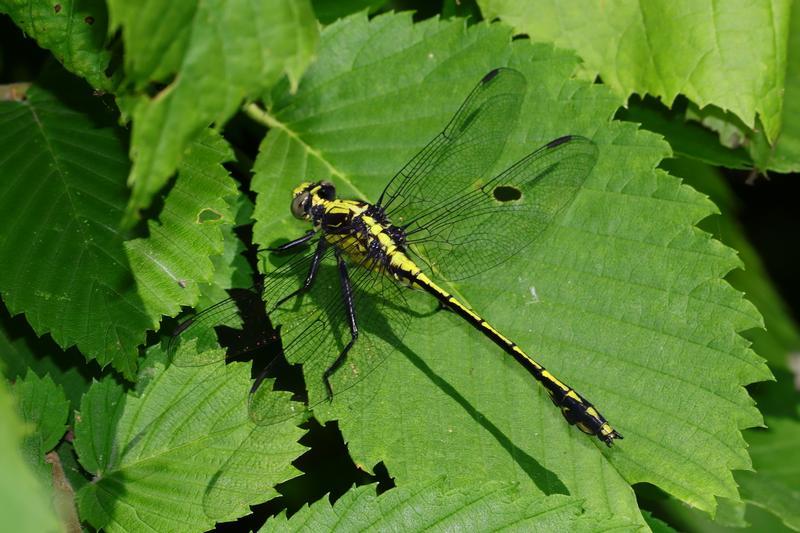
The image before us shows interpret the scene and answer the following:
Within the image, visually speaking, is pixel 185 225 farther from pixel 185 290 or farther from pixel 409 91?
pixel 409 91

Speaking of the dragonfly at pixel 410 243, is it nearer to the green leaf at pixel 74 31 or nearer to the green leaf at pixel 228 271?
the green leaf at pixel 228 271

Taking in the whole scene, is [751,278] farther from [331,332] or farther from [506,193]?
[331,332]

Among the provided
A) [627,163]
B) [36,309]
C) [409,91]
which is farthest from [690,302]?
[36,309]

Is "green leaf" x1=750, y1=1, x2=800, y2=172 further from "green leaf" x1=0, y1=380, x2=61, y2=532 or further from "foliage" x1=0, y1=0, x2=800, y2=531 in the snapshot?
"green leaf" x1=0, y1=380, x2=61, y2=532

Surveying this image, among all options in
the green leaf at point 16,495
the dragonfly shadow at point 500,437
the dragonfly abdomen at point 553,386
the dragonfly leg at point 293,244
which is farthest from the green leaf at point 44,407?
the green leaf at point 16,495

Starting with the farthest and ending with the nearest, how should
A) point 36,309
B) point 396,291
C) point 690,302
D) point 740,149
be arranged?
point 740,149
point 396,291
point 690,302
point 36,309

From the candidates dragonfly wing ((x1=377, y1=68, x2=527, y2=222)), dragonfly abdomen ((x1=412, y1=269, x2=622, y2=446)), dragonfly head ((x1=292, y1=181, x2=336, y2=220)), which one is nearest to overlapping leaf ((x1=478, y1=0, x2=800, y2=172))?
dragonfly wing ((x1=377, y1=68, x2=527, y2=222))
